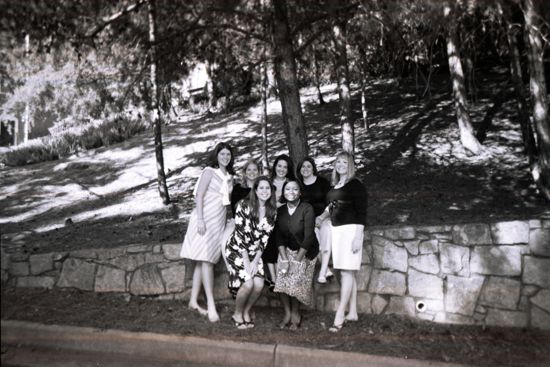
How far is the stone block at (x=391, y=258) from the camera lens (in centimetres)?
506

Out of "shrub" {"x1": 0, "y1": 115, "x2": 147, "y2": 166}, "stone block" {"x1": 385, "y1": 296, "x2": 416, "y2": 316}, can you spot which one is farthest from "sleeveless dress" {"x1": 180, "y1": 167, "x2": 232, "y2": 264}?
"shrub" {"x1": 0, "y1": 115, "x2": 147, "y2": 166}

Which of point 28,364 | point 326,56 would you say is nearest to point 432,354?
point 28,364

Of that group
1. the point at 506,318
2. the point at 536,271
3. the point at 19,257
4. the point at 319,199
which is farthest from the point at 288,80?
the point at 19,257

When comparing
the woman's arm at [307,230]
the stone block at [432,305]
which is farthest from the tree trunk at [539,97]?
the woman's arm at [307,230]

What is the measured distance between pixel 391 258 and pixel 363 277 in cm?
35

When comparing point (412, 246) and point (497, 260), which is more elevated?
point (412, 246)

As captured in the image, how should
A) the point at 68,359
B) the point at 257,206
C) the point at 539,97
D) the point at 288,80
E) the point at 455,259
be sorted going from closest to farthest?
the point at 68,359 → the point at 257,206 → the point at 455,259 → the point at 288,80 → the point at 539,97

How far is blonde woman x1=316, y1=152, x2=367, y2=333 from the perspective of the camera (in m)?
4.74

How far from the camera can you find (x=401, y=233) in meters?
5.08


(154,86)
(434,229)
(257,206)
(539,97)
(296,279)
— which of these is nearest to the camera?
(296,279)

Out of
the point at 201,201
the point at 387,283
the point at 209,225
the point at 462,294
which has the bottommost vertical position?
the point at 462,294

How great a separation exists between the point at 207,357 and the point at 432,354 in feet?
6.58

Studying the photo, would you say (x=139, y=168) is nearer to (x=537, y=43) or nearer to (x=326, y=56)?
(x=326, y=56)

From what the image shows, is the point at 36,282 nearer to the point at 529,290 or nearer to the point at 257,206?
the point at 257,206
